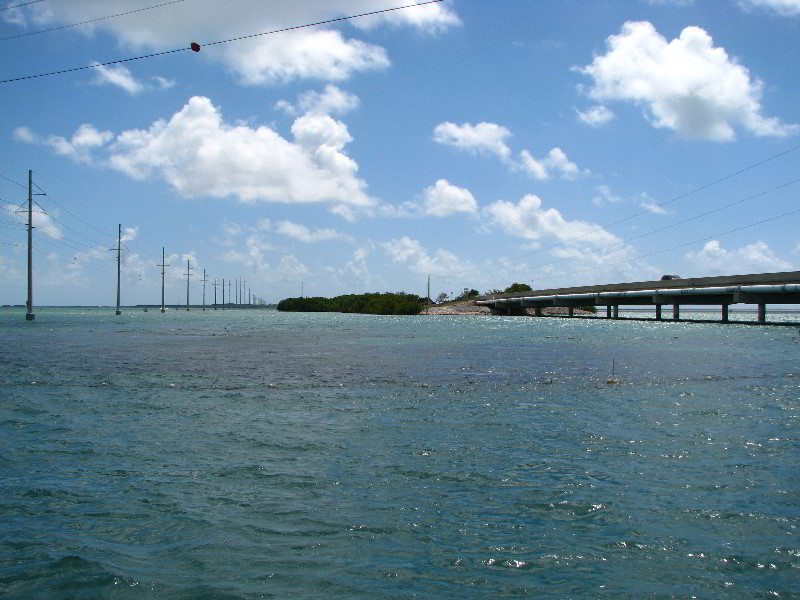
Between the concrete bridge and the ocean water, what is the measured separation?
266 ft

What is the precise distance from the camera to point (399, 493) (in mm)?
11609

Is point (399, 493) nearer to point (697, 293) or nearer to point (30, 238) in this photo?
point (30, 238)

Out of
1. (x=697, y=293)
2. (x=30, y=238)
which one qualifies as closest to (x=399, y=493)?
(x=30, y=238)

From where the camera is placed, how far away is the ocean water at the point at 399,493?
820 centimetres

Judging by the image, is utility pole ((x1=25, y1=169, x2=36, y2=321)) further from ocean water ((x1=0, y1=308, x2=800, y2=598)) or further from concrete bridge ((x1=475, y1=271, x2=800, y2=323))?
concrete bridge ((x1=475, y1=271, x2=800, y2=323))

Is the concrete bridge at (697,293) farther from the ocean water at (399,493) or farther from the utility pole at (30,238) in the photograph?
the utility pole at (30,238)

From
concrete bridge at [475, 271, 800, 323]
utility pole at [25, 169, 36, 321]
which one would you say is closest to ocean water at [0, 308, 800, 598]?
concrete bridge at [475, 271, 800, 323]

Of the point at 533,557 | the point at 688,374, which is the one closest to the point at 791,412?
the point at 688,374

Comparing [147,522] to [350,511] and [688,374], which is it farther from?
[688,374]

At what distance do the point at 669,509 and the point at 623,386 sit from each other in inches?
685

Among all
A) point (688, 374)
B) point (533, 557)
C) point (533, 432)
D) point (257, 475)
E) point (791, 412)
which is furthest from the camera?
point (688, 374)

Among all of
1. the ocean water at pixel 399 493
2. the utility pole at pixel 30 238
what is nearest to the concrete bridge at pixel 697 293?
the ocean water at pixel 399 493

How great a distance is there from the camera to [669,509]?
422 inches

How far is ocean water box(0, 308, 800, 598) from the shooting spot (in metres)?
8.20
